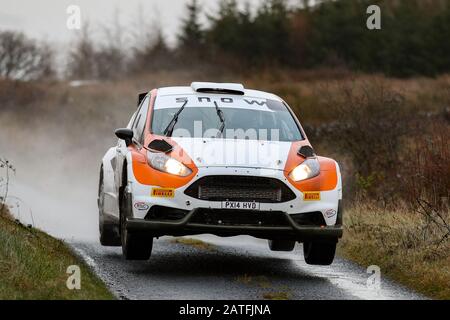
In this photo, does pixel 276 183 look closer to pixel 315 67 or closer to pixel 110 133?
pixel 110 133

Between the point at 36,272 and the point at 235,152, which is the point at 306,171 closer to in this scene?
the point at 235,152

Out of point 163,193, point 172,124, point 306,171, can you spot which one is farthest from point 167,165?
point 306,171

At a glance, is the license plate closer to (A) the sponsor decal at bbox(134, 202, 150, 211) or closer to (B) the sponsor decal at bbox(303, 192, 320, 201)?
(B) the sponsor decal at bbox(303, 192, 320, 201)

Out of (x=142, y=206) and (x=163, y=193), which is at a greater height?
(x=163, y=193)

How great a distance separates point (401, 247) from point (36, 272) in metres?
4.59

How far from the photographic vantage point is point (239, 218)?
10.6 metres

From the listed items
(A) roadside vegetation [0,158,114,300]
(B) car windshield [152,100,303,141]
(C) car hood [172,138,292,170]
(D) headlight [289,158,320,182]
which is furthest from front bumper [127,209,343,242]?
(B) car windshield [152,100,303,141]

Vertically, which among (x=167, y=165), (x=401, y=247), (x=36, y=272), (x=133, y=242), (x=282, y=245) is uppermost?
(x=167, y=165)

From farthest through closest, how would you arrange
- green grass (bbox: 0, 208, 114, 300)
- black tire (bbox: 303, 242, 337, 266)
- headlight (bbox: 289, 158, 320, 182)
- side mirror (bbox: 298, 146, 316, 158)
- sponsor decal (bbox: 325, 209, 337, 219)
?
black tire (bbox: 303, 242, 337, 266) < side mirror (bbox: 298, 146, 316, 158) < sponsor decal (bbox: 325, 209, 337, 219) < headlight (bbox: 289, 158, 320, 182) < green grass (bbox: 0, 208, 114, 300)

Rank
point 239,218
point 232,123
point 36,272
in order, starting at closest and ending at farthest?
1. point 36,272
2. point 239,218
3. point 232,123

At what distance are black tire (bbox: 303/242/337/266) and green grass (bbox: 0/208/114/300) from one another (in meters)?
2.30

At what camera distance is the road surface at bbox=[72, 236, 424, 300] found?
9711 mm

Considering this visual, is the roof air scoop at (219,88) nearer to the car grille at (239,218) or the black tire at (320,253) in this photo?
the black tire at (320,253)
